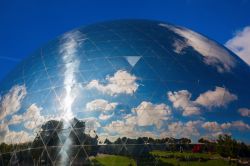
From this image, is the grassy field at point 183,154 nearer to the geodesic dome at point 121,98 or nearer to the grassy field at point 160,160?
the grassy field at point 160,160

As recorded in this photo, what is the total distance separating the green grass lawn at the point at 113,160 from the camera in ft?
38.9

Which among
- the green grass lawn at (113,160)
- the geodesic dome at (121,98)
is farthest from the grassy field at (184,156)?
the green grass lawn at (113,160)

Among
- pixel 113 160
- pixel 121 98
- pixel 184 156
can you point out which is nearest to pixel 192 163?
pixel 184 156

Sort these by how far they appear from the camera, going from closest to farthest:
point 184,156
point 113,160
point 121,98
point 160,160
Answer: point 160,160, point 113,160, point 184,156, point 121,98

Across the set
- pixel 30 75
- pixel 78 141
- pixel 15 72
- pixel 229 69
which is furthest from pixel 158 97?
pixel 15 72

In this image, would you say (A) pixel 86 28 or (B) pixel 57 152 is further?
(A) pixel 86 28

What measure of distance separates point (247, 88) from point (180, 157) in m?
4.01

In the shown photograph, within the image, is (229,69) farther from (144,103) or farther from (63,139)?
(63,139)

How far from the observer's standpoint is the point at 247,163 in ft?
41.8

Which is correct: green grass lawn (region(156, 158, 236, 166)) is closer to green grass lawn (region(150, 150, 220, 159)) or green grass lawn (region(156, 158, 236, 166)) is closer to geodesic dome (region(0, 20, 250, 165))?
green grass lawn (region(150, 150, 220, 159))

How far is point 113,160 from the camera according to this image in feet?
39.2

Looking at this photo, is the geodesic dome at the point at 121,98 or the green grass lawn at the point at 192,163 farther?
the geodesic dome at the point at 121,98

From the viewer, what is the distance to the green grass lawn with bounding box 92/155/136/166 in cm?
1185

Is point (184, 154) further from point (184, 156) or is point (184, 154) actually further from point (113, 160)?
point (113, 160)
